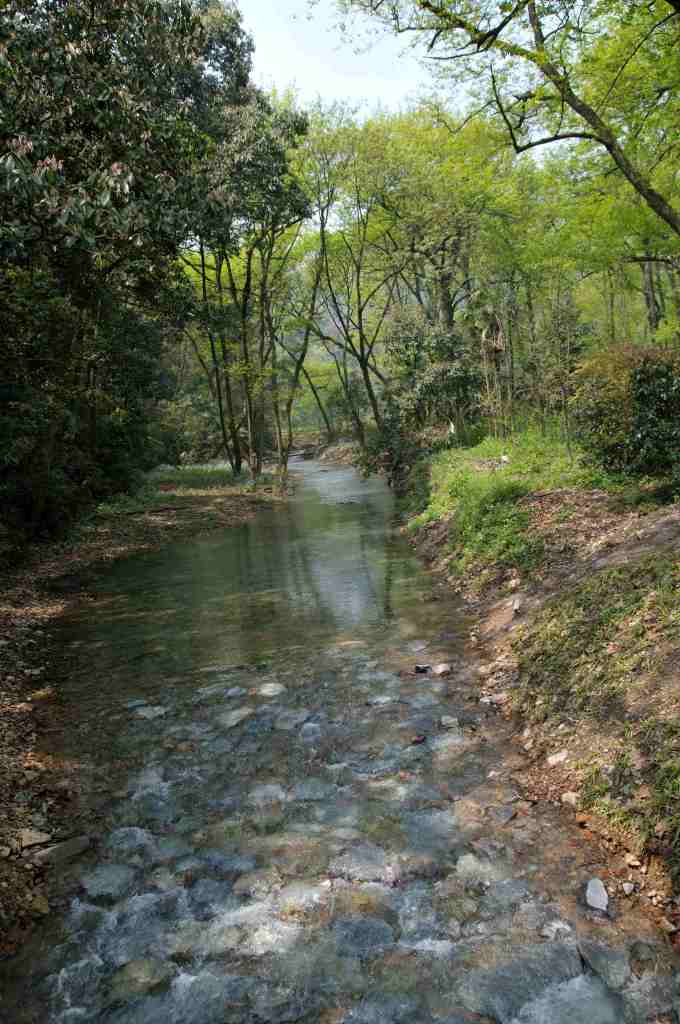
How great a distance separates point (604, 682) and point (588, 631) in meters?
0.71

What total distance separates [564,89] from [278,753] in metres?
10.3

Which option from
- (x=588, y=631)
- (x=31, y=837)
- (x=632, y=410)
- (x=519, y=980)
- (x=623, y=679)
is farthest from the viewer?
(x=632, y=410)

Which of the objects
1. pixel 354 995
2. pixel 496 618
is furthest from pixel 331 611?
pixel 354 995

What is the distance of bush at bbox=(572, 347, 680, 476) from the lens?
8445mm

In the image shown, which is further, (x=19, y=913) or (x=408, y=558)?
(x=408, y=558)

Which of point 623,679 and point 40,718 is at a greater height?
point 623,679

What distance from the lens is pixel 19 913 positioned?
3248 millimetres

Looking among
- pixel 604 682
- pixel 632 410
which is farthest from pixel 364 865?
pixel 632 410

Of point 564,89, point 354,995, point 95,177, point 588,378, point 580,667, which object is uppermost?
point 564,89

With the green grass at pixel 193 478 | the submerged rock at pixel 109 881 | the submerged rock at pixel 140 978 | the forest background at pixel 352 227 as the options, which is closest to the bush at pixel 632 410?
the forest background at pixel 352 227

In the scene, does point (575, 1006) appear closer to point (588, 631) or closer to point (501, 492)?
point (588, 631)

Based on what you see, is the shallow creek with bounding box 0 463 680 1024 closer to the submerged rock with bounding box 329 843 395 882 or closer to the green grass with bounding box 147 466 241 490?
the submerged rock with bounding box 329 843 395 882

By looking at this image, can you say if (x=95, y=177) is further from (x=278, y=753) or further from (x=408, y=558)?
(x=408, y=558)

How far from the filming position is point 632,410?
892cm
